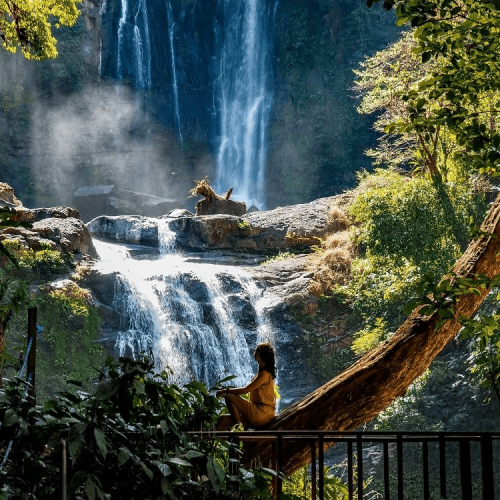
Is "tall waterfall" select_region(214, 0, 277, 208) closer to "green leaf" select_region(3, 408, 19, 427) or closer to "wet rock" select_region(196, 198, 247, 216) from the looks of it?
"wet rock" select_region(196, 198, 247, 216)

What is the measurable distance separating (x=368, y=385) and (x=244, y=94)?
35.4 m

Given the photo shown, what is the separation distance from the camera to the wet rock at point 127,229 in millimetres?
23328

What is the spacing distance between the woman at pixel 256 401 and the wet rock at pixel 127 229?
1700 cm

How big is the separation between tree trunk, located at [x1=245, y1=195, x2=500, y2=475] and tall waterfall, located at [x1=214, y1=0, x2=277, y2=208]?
31740 millimetres

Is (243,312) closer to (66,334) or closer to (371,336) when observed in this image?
(371,336)

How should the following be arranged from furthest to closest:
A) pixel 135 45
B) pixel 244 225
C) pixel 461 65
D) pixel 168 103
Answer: pixel 168 103, pixel 135 45, pixel 244 225, pixel 461 65

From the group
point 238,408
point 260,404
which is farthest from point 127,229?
point 260,404

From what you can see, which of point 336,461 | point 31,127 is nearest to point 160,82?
point 31,127

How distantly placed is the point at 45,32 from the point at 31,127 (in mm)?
27271

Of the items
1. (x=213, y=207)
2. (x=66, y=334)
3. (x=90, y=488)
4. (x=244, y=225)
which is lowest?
(x=90, y=488)

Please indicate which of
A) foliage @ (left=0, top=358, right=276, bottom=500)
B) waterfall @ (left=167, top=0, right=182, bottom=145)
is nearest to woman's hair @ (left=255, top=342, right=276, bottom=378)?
foliage @ (left=0, top=358, right=276, bottom=500)

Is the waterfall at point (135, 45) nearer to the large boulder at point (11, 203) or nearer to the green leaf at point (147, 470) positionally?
the large boulder at point (11, 203)

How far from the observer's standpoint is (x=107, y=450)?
2.34 metres

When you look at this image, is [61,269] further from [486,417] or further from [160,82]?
[160,82]
